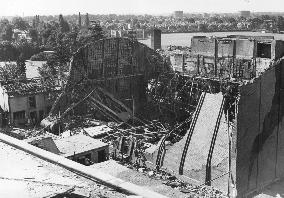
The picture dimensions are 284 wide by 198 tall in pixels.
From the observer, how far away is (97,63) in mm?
30281

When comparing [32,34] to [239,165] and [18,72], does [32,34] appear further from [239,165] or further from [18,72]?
[239,165]

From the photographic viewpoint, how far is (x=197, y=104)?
85.0ft

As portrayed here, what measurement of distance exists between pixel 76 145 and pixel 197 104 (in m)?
8.85

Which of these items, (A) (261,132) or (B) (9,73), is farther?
(B) (9,73)

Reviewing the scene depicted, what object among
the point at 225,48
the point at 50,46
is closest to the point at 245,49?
the point at 225,48

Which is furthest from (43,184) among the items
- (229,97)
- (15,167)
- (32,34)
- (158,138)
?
(32,34)

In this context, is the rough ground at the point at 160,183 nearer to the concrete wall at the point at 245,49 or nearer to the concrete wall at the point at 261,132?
the concrete wall at the point at 261,132

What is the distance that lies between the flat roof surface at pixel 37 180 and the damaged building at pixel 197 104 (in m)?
10.5

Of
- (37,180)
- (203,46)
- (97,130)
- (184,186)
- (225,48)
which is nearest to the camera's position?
(37,180)

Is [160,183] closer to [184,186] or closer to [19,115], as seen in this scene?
[184,186]

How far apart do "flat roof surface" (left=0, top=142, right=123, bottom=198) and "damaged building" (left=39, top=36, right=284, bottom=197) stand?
10.5 m

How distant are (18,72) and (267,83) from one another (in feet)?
105

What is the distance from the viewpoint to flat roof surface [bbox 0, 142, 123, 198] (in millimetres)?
7945

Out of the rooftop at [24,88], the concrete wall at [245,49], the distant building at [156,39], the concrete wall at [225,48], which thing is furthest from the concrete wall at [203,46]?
the distant building at [156,39]
